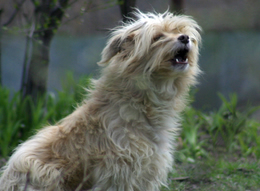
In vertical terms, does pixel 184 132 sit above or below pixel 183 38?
below

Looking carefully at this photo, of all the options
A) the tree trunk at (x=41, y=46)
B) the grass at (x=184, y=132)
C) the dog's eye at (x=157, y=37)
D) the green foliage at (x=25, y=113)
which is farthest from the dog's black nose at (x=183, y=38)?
the tree trunk at (x=41, y=46)

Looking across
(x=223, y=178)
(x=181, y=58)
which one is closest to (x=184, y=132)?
(x=223, y=178)

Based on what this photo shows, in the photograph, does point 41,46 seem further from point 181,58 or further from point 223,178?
point 223,178

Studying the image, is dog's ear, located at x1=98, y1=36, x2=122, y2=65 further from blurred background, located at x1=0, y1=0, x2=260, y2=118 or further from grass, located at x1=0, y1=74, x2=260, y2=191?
blurred background, located at x1=0, y1=0, x2=260, y2=118

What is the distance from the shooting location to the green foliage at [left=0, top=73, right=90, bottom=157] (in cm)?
560

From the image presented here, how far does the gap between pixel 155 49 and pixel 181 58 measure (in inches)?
11.1

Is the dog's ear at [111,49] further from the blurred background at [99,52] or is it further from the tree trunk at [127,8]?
the blurred background at [99,52]

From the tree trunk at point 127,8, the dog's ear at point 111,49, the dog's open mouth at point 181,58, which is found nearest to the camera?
the dog's open mouth at point 181,58

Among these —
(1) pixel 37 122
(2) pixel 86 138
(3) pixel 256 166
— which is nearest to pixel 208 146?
(3) pixel 256 166

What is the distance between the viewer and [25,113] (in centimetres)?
591

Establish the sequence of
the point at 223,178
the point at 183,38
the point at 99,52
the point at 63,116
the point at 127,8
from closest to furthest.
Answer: the point at 183,38, the point at 223,178, the point at 127,8, the point at 63,116, the point at 99,52

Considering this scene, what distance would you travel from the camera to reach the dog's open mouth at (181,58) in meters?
3.40

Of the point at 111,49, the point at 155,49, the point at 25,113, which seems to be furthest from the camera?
the point at 25,113

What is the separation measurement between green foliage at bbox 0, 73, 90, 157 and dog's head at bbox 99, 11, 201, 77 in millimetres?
1953
